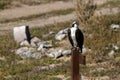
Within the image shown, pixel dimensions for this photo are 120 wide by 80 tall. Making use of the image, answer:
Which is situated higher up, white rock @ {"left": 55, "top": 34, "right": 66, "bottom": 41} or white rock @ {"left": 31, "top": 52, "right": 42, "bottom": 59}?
white rock @ {"left": 31, "top": 52, "right": 42, "bottom": 59}

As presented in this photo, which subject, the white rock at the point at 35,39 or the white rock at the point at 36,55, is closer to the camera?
the white rock at the point at 36,55

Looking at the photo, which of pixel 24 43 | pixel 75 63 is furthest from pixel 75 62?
pixel 24 43

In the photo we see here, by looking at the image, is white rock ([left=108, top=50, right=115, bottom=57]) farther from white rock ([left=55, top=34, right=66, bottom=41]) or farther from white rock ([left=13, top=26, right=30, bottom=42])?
white rock ([left=13, top=26, right=30, bottom=42])

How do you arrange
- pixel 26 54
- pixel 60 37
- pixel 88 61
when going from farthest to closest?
pixel 60 37
pixel 26 54
pixel 88 61

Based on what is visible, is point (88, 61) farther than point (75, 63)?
Yes

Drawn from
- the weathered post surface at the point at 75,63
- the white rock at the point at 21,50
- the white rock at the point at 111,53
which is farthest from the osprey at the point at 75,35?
the white rock at the point at 21,50

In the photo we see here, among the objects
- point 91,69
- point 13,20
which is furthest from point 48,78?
point 13,20

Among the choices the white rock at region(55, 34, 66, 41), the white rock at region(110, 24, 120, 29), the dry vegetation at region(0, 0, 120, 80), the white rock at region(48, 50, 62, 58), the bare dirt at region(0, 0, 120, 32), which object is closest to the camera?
the dry vegetation at region(0, 0, 120, 80)

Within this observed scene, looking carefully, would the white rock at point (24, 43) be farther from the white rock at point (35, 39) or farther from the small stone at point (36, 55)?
the small stone at point (36, 55)

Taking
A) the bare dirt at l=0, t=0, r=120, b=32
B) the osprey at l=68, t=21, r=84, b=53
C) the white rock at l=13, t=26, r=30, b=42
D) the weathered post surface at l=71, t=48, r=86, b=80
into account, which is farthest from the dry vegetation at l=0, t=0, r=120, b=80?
the bare dirt at l=0, t=0, r=120, b=32

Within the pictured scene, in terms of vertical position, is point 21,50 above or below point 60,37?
above

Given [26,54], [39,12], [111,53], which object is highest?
[111,53]

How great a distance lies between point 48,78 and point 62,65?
1.99 m

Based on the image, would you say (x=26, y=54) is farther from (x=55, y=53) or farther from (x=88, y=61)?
(x=88, y=61)
